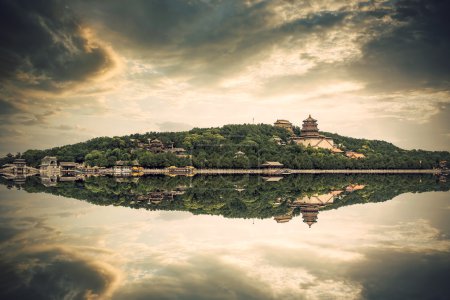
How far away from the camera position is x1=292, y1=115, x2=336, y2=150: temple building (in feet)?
Result: 259

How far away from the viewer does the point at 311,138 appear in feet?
261

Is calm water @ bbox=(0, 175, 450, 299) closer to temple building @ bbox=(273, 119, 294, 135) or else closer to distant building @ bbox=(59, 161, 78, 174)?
distant building @ bbox=(59, 161, 78, 174)

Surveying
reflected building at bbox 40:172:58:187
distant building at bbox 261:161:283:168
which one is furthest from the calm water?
distant building at bbox 261:161:283:168

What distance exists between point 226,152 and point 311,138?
22.5m

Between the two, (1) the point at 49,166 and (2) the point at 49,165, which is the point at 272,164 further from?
(2) the point at 49,165

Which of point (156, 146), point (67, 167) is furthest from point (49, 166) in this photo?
point (156, 146)

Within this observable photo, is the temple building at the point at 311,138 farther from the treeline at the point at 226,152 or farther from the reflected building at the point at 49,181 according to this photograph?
the reflected building at the point at 49,181

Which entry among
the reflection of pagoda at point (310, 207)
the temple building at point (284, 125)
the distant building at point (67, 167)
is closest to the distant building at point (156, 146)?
the distant building at point (67, 167)

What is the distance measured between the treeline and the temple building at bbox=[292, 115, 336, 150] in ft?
11.1

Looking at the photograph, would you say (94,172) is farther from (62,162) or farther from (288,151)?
(288,151)

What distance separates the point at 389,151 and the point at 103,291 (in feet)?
311

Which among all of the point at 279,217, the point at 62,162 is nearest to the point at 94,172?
the point at 62,162

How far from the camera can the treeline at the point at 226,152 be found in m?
59.6

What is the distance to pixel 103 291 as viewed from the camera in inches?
256
